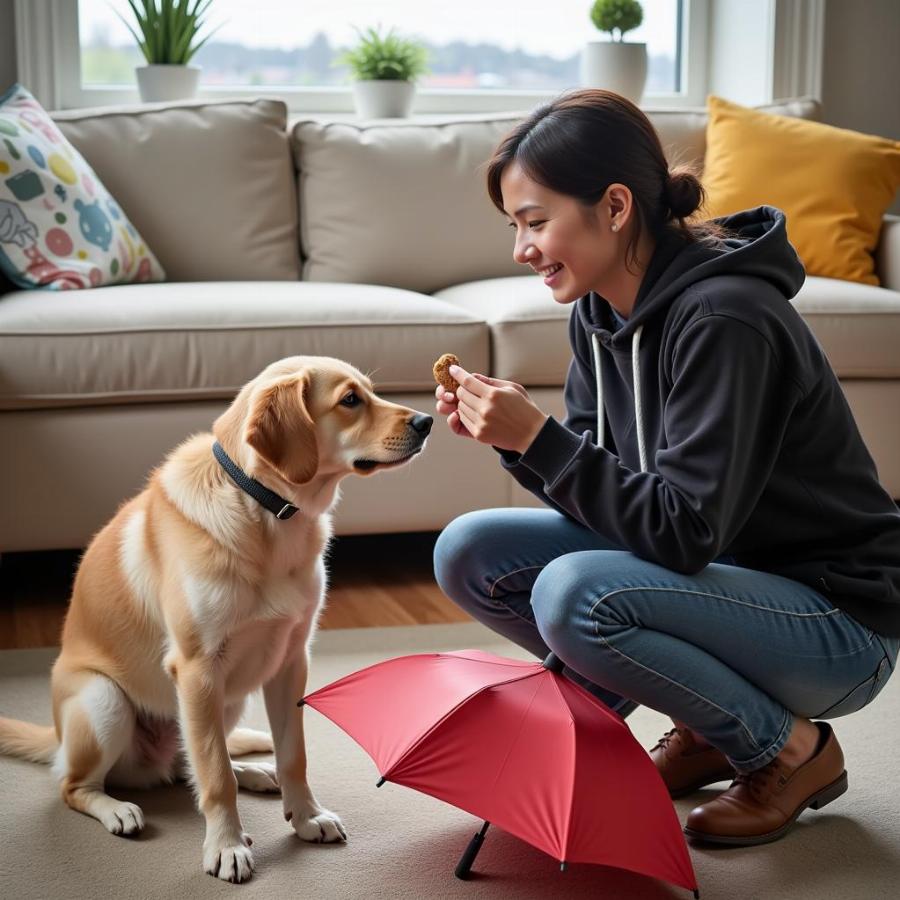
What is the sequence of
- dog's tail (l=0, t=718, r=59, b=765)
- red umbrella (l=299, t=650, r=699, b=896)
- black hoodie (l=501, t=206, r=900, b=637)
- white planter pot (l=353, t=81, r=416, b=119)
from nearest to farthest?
1. red umbrella (l=299, t=650, r=699, b=896)
2. black hoodie (l=501, t=206, r=900, b=637)
3. dog's tail (l=0, t=718, r=59, b=765)
4. white planter pot (l=353, t=81, r=416, b=119)

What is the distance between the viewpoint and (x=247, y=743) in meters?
1.94

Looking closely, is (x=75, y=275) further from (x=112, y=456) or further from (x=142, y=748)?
(x=142, y=748)

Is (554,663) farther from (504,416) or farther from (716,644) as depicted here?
(504,416)

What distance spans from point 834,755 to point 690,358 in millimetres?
612

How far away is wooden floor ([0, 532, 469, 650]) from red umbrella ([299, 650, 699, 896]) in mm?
1039

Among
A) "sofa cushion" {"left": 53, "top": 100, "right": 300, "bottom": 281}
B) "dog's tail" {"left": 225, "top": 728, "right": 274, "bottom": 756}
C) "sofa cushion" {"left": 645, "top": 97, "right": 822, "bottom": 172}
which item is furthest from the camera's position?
"sofa cushion" {"left": 645, "top": 97, "right": 822, "bottom": 172}

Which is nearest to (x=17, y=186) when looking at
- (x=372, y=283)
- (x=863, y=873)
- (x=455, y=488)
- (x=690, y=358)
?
(x=372, y=283)

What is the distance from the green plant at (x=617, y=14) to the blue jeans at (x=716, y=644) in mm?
2713

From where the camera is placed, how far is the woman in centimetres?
149

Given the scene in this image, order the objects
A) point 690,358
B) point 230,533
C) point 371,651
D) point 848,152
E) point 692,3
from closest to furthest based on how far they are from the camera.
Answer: point 690,358, point 230,533, point 371,651, point 848,152, point 692,3

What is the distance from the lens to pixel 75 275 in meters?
2.90

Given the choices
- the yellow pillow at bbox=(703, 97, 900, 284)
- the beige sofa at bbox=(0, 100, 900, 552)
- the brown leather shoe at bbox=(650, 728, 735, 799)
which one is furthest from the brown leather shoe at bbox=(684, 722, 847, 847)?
the yellow pillow at bbox=(703, 97, 900, 284)

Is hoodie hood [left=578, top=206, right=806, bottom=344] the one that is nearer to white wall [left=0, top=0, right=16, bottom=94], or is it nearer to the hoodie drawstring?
the hoodie drawstring

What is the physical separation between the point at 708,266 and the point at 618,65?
8.34 feet
